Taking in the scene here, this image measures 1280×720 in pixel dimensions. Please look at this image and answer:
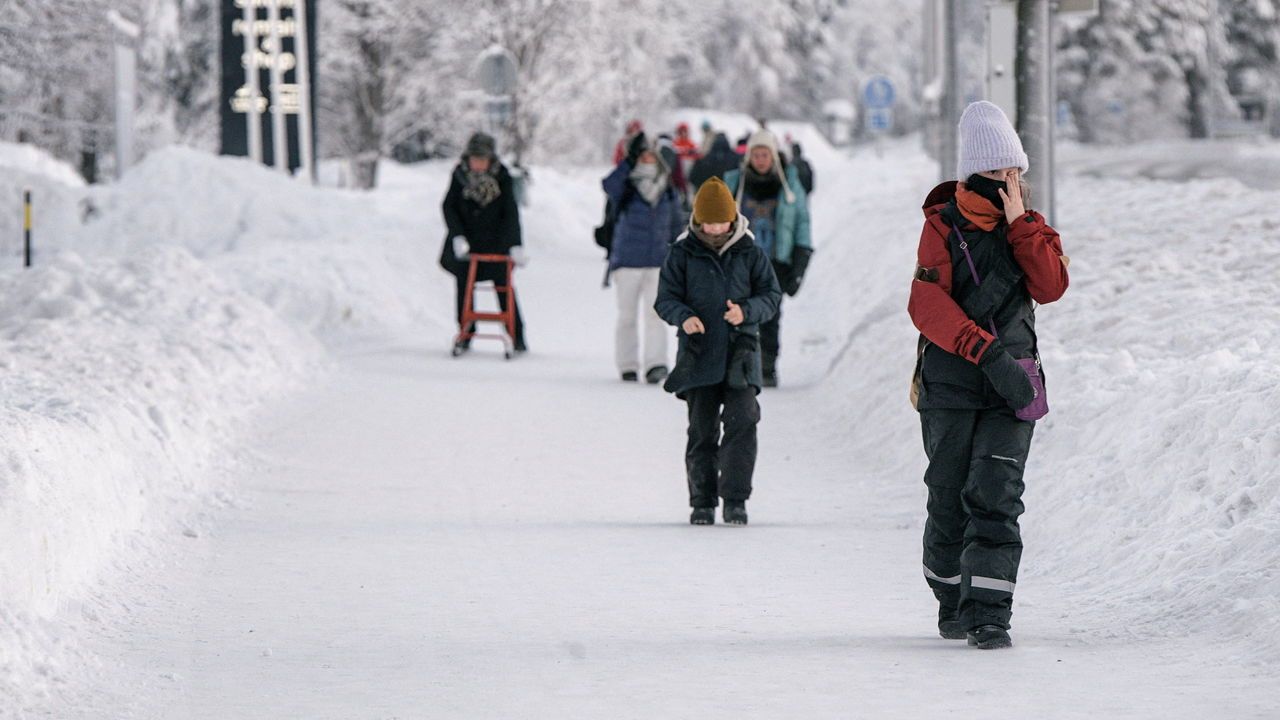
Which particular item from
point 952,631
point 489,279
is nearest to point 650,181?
point 489,279

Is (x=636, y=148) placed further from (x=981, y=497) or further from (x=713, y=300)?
(x=981, y=497)

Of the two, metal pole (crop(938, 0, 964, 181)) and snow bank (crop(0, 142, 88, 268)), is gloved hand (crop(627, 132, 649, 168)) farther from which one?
snow bank (crop(0, 142, 88, 268))

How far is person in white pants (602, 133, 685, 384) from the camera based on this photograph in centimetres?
1399

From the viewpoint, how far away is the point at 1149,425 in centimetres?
779

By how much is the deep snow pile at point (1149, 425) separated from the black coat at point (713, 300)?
123 cm

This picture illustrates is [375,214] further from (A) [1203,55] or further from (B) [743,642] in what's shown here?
(A) [1203,55]

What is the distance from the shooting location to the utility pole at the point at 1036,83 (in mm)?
12852

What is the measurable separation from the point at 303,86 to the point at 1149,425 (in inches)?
964

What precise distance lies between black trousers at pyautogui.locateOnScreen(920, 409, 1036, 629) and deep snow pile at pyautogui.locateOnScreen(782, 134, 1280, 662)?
41 centimetres

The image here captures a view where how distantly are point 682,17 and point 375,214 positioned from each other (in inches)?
1277

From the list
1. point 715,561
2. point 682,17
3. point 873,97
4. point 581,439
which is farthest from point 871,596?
point 682,17

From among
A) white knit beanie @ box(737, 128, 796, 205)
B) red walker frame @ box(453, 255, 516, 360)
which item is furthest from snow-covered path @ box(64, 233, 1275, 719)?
red walker frame @ box(453, 255, 516, 360)

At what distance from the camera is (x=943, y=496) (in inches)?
240

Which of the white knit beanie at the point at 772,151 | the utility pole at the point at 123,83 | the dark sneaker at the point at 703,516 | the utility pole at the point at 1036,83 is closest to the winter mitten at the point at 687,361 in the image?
the dark sneaker at the point at 703,516
